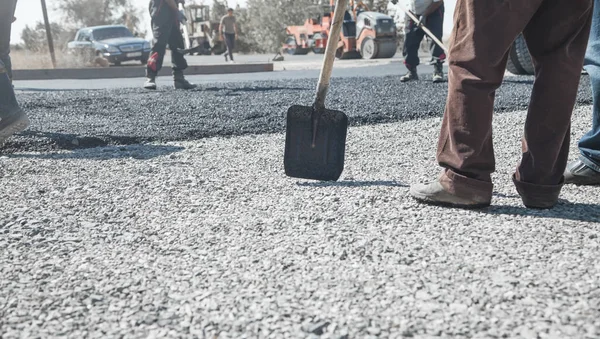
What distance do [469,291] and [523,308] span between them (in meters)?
0.14

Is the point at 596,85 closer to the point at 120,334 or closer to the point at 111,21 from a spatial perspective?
the point at 120,334

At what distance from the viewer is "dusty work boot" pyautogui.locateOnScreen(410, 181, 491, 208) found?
2.22 meters

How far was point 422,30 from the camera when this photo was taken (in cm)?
793

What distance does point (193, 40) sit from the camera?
33719 millimetres

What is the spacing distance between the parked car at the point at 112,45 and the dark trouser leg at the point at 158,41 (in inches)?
489

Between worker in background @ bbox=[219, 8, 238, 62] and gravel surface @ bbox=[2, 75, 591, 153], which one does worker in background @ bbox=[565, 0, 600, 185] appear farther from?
worker in background @ bbox=[219, 8, 238, 62]

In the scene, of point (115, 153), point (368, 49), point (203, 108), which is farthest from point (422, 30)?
point (368, 49)

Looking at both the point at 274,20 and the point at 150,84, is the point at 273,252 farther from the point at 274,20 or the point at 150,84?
the point at 274,20

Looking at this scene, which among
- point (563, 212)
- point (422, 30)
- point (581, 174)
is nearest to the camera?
point (563, 212)

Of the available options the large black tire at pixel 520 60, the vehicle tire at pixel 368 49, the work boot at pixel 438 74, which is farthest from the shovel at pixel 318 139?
the vehicle tire at pixel 368 49

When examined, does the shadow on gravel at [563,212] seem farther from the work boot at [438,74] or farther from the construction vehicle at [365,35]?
the construction vehicle at [365,35]

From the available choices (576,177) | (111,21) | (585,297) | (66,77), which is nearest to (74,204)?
(585,297)

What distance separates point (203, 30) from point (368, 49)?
18.5 meters

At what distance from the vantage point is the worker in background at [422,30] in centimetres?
754
